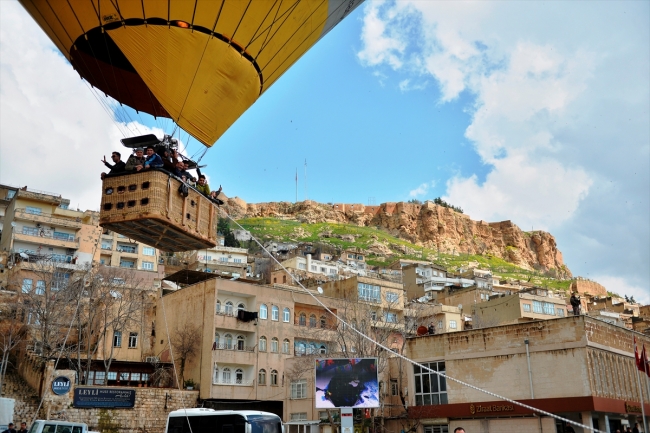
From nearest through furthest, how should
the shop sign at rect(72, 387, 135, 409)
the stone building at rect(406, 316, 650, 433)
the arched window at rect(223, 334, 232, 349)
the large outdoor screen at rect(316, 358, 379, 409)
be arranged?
the large outdoor screen at rect(316, 358, 379, 409) → the stone building at rect(406, 316, 650, 433) → the shop sign at rect(72, 387, 135, 409) → the arched window at rect(223, 334, 232, 349)

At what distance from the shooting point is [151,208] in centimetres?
1508

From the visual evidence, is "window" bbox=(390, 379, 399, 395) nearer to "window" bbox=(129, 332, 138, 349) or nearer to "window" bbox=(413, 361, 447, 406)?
"window" bbox=(413, 361, 447, 406)

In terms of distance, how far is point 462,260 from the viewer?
171 m

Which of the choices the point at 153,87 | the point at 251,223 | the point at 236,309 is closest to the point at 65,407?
the point at 236,309

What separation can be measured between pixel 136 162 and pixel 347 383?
43.7 feet

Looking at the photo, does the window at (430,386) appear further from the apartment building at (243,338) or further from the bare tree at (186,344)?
the bare tree at (186,344)

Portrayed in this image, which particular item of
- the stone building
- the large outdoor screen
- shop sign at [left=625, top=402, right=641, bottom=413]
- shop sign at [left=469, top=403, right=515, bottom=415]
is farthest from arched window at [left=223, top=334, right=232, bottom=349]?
shop sign at [left=625, top=402, right=641, bottom=413]

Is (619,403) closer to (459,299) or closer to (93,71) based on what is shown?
(93,71)

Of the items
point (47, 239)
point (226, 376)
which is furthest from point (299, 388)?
point (47, 239)

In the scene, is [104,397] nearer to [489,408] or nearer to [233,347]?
[233,347]

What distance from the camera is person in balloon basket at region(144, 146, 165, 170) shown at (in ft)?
51.1

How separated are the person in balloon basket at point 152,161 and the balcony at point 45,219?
56.7 m

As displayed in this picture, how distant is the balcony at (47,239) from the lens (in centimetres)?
6538

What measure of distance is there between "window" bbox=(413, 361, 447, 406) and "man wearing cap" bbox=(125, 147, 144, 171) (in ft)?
68.7
